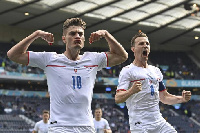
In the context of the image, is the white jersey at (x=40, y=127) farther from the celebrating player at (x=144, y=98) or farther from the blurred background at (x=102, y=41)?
the blurred background at (x=102, y=41)

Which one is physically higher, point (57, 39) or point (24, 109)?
point (57, 39)

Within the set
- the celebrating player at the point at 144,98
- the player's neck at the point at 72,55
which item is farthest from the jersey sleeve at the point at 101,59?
the celebrating player at the point at 144,98

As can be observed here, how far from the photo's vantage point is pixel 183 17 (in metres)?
36.2

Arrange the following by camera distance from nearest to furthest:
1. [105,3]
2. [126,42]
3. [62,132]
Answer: [62,132] < [105,3] < [126,42]

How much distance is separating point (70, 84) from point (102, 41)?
3816cm

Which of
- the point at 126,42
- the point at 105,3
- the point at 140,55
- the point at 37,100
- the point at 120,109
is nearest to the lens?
the point at 140,55

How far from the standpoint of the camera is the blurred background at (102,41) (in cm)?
3170

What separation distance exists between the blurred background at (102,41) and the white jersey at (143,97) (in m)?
22.3

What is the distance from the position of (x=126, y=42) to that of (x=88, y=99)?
39.2 m

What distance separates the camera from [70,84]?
176 inches

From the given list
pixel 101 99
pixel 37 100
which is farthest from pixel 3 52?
pixel 101 99

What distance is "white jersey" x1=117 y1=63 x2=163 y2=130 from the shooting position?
6.24 metres

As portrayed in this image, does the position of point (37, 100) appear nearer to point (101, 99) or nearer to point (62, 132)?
point (101, 99)

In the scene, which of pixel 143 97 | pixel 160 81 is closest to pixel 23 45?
pixel 143 97
